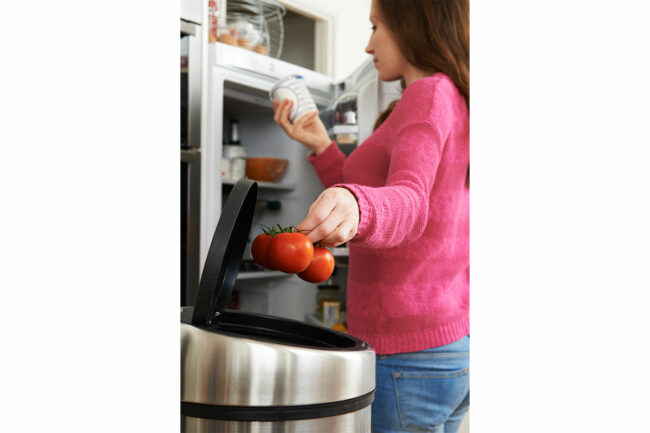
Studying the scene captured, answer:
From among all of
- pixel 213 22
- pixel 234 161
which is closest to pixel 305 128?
pixel 234 161

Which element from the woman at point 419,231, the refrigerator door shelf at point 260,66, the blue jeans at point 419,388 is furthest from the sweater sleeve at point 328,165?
the blue jeans at point 419,388

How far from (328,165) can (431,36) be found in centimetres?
A: 25

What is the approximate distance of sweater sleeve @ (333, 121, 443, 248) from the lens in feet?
1.82

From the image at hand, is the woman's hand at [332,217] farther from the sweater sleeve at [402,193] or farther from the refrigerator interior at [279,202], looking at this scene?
the refrigerator interior at [279,202]

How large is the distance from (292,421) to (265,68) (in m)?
0.75

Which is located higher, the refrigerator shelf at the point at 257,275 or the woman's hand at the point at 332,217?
the woman's hand at the point at 332,217

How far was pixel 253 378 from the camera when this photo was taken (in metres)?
0.42

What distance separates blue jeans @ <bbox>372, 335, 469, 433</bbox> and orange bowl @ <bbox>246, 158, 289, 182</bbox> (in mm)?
344

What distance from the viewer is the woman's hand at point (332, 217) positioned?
1.71 ft

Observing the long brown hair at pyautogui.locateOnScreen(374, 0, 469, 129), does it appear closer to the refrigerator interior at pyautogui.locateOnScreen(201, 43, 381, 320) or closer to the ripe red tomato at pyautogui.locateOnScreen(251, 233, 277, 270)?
the refrigerator interior at pyautogui.locateOnScreen(201, 43, 381, 320)
